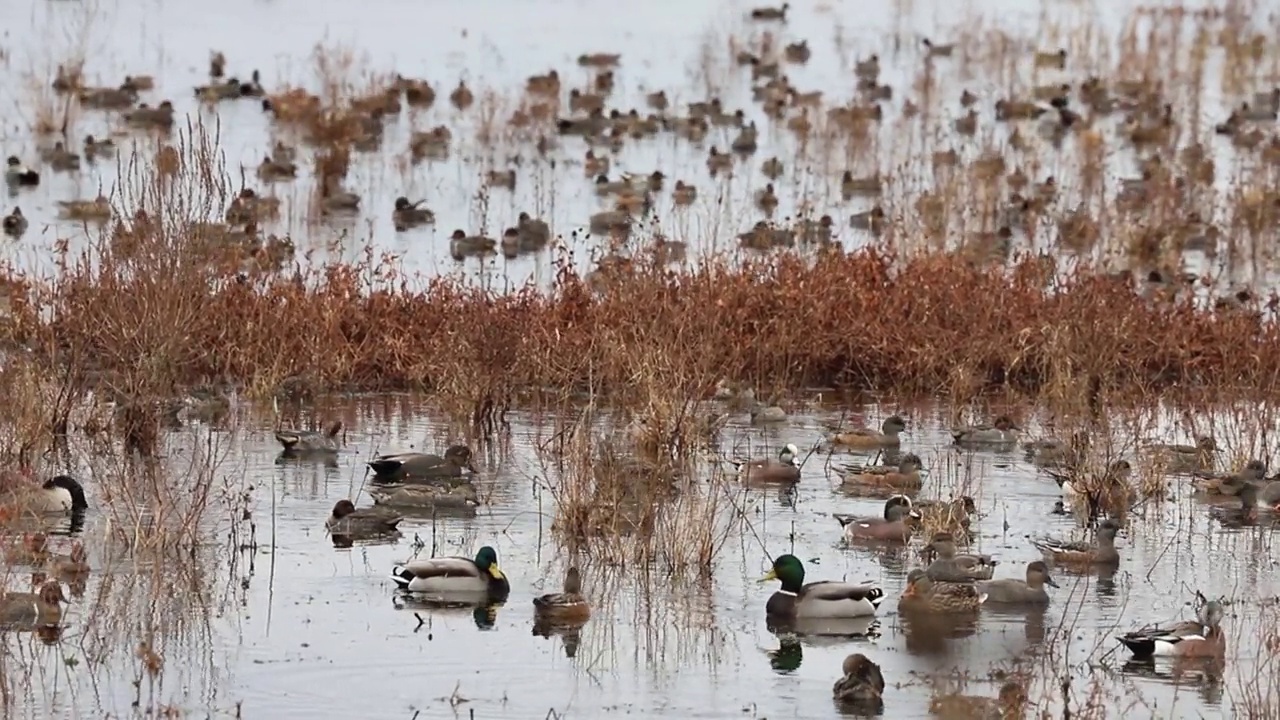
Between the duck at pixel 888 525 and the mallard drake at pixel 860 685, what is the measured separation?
3.55 metres

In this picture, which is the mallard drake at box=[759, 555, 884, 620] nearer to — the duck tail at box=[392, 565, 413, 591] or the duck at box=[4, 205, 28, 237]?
the duck tail at box=[392, 565, 413, 591]

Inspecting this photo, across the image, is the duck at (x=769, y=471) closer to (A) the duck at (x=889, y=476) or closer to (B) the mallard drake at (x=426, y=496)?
(A) the duck at (x=889, y=476)

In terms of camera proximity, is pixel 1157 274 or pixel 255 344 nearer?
pixel 255 344

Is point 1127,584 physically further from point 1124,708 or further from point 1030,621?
point 1124,708

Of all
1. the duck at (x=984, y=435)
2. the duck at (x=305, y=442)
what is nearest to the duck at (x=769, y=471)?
the duck at (x=984, y=435)

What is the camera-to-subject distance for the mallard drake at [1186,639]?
1212cm

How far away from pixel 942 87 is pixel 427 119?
1085 cm

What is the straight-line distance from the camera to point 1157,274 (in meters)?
25.2

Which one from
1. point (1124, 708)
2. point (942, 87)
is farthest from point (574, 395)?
point (942, 87)

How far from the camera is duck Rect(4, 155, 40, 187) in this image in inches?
1188

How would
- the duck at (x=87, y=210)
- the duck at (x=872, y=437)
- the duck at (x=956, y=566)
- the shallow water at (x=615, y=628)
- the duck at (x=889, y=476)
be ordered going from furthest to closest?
the duck at (x=87, y=210) < the duck at (x=872, y=437) < the duck at (x=889, y=476) < the duck at (x=956, y=566) < the shallow water at (x=615, y=628)

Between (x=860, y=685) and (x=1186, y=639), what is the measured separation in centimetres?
196

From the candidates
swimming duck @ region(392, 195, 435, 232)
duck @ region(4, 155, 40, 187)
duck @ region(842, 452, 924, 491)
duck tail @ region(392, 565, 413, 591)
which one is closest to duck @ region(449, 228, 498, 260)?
swimming duck @ region(392, 195, 435, 232)

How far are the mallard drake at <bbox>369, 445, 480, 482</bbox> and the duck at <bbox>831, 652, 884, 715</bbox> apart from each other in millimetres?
5199
